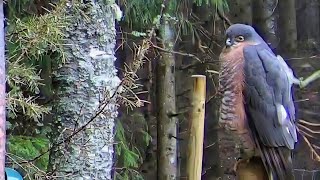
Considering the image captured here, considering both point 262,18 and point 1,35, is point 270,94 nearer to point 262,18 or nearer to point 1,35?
point 1,35

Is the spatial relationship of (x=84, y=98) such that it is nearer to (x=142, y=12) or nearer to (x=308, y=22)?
(x=142, y=12)

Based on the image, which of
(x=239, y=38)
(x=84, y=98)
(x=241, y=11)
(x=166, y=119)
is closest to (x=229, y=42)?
(x=239, y=38)

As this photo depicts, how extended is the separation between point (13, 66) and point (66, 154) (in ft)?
1.09

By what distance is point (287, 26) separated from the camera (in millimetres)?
4227

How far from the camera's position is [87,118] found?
4.83ft

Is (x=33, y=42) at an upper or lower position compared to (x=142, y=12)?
lower

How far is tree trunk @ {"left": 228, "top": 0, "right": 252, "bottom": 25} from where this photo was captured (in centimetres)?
400

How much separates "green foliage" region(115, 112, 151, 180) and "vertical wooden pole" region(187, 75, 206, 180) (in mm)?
1825

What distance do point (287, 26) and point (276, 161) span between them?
2.78 metres

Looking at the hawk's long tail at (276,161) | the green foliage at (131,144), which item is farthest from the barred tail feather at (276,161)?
the green foliage at (131,144)

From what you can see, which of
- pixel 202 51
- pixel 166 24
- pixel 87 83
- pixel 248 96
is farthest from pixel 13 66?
pixel 202 51

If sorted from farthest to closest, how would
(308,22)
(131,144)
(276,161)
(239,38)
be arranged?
(308,22), (131,144), (239,38), (276,161)

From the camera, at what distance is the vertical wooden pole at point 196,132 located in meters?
1.27

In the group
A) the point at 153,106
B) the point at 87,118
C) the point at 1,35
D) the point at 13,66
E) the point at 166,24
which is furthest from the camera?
the point at 153,106
